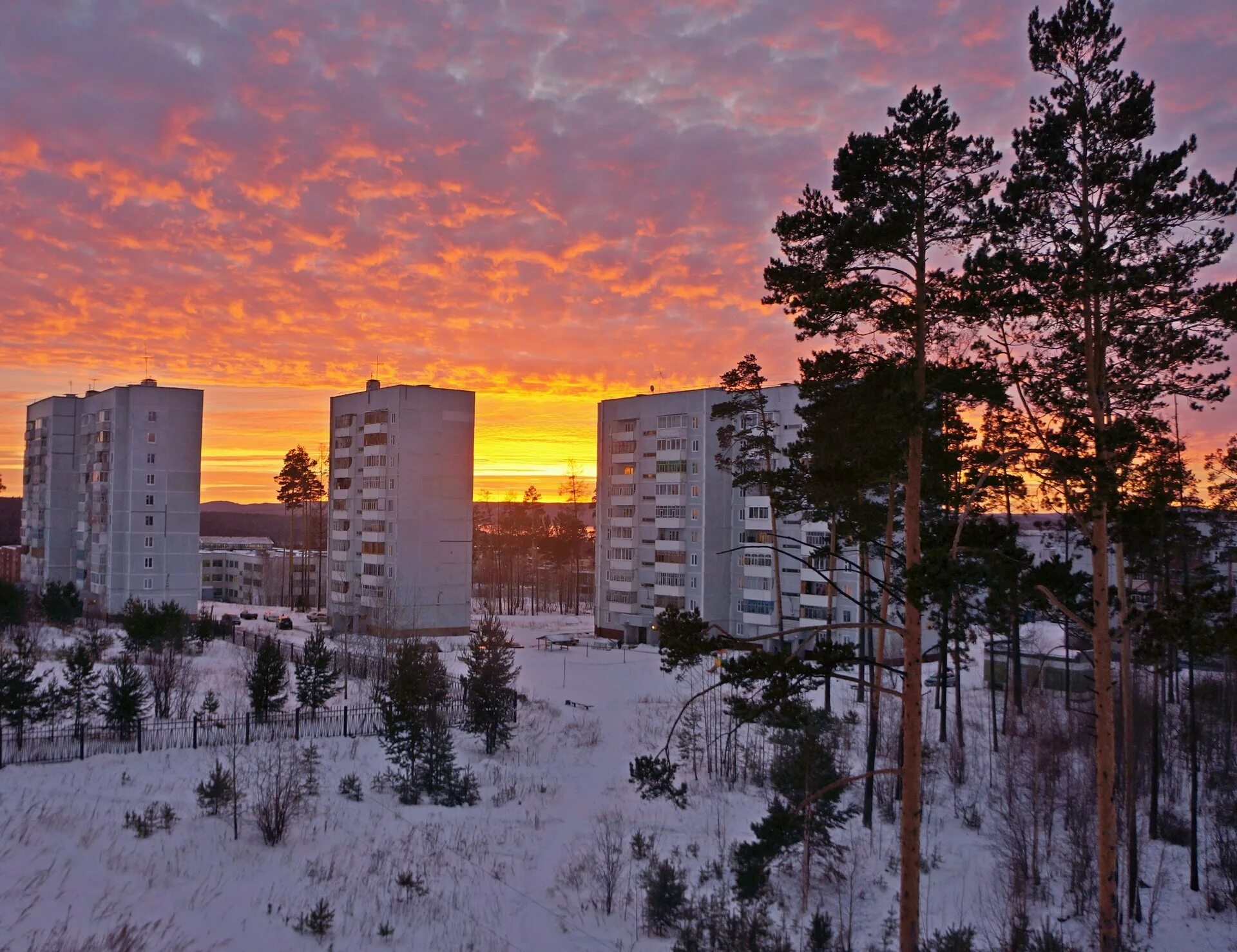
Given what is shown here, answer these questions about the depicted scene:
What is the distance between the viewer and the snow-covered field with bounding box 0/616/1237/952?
1490 cm

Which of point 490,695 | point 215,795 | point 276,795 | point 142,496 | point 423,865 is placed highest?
point 142,496

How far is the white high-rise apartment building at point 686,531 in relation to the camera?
5681 cm

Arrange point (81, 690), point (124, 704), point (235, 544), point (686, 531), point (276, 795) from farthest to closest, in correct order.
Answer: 1. point (235, 544)
2. point (686, 531)
3. point (81, 690)
4. point (124, 704)
5. point (276, 795)

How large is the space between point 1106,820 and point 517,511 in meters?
91.4

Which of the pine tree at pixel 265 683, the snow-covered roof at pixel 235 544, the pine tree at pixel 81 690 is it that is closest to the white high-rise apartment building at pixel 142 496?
the pine tree at pixel 81 690

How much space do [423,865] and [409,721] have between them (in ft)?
21.6

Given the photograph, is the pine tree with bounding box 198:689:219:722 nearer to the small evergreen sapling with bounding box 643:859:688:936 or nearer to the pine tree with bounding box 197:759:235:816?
the pine tree with bounding box 197:759:235:816

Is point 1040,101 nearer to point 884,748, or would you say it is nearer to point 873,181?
point 873,181

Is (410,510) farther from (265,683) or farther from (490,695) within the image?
(490,695)

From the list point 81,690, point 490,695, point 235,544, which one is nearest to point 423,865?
point 490,695

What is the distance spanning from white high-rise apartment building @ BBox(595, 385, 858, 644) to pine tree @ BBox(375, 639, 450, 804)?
1267 inches

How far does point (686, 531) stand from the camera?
208ft

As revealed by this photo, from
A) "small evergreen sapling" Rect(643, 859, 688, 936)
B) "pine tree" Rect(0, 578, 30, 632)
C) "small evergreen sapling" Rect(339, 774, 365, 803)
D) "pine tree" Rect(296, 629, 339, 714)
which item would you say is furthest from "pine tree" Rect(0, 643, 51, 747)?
"pine tree" Rect(0, 578, 30, 632)

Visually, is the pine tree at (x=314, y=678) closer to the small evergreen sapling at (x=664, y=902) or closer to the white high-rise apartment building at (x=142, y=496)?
the small evergreen sapling at (x=664, y=902)
